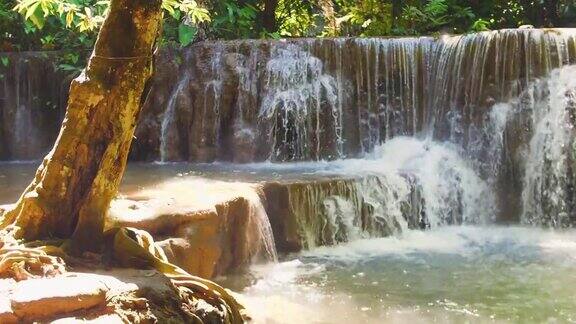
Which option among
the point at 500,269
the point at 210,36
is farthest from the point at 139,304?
the point at 210,36

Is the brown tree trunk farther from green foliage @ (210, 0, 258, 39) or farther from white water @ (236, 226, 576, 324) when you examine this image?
white water @ (236, 226, 576, 324)

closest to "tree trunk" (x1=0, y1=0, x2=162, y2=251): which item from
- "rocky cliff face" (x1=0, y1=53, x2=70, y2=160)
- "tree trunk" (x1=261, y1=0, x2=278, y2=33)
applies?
"rocky cliff face" (x1=0, y1=53, x2=70, y2=160)

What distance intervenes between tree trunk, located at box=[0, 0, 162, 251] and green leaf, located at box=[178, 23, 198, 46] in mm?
6766

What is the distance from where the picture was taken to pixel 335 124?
11258 millimetres

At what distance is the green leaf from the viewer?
1171 centimetres

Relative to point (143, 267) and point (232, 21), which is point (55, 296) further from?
point (232, 21)

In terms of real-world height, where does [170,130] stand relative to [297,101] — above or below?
below

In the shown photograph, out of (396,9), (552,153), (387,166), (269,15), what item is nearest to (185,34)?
(269,15)

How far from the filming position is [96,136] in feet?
16.6

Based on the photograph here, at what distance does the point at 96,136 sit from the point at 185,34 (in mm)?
6997

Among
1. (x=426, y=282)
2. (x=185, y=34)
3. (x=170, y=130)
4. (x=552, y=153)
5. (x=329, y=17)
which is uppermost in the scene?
(x=329, y=17)

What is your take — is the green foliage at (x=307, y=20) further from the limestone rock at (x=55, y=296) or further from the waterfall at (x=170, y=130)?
the limestone rock at (x=55, y=296)

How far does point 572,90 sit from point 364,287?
504cm

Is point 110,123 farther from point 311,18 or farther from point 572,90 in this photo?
point 311,18
